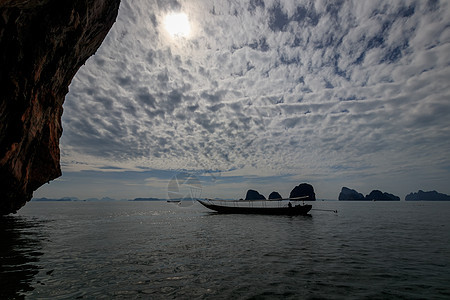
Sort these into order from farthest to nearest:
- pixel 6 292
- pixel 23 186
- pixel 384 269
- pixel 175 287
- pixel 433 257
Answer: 1. pixel 23 186
2. pixel 433 257
3. pixel 384 269
4. pixel 175 287
5. pixel 6 292

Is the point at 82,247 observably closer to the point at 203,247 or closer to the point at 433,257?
the point at 203,247

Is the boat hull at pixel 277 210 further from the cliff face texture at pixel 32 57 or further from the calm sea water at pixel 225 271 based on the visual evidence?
the cliff face texture at pixel 32 57

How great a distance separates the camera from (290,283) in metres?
10.7

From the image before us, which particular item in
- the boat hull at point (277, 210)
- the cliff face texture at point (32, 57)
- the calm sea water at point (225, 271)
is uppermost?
the cliff face texture at point (32, 57)

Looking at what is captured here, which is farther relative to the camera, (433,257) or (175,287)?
(433,257)

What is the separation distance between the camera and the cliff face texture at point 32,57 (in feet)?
48.5

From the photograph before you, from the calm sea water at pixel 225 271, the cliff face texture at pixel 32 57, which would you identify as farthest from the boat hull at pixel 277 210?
the cliff face texture at pixel 32 57

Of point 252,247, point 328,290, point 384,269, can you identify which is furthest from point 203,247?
point 384,269

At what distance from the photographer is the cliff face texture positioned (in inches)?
583

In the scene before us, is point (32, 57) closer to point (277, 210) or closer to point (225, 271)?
point (225, 271)

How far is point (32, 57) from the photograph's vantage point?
16.6m

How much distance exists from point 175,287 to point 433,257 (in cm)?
1826

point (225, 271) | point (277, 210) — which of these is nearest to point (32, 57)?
point (225, 271)

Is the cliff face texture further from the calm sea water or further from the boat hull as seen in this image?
the boat hull
